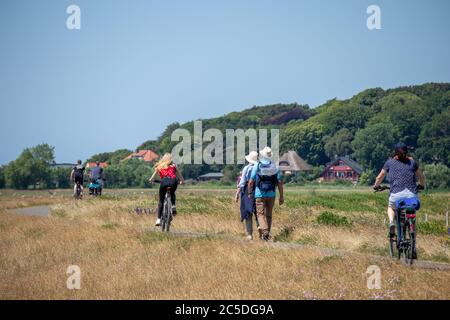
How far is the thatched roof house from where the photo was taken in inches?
5349

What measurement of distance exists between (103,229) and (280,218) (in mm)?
5956

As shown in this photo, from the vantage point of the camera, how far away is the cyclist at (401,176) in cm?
1258

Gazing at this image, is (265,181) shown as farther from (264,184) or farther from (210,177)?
(210,177)

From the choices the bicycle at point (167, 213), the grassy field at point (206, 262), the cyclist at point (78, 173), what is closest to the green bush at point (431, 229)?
the grassy field at point (206, 262)

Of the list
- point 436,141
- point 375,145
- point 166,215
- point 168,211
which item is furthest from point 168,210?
point 436,141

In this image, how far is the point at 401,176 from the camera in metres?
12.6

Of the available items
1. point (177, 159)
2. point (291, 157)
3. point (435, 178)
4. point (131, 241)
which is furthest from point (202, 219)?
point (177, 159)

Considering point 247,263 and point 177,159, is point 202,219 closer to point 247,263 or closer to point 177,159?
point 247,263

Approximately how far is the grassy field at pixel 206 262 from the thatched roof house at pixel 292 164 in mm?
114550

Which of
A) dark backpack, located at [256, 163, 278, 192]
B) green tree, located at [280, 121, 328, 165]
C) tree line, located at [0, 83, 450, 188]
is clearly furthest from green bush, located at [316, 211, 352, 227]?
A: green tree, located at [280, 121, 328, 165]

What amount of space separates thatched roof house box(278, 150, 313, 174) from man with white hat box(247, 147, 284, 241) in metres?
118

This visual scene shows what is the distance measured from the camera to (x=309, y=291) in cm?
1070

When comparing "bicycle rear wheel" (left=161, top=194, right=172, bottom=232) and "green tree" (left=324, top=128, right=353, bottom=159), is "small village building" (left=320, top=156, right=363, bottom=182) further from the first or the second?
"bicycle rear wheel" (left=161, top=194, right=172, bottom=232)
